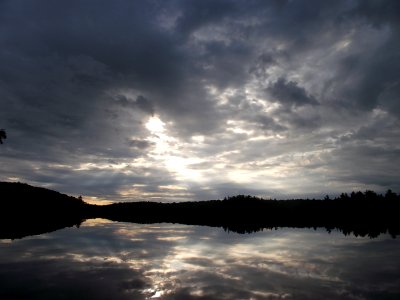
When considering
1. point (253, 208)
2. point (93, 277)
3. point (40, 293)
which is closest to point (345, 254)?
point (93, 277)

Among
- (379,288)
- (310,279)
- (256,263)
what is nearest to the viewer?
(379,288)

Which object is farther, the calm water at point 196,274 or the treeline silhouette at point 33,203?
the treeline silhouette at point 33,203

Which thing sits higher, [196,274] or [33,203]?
[33,203]

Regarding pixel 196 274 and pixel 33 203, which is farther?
pixel 33 203

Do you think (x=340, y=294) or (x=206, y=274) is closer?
(x=340, y=294)

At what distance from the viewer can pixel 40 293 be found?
48.3 feet

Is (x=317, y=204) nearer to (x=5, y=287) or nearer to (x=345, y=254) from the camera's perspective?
(x=345, y=254)

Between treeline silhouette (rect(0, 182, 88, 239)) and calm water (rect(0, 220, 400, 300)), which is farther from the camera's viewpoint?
treeline silhouette (rect(0, 182, 88, 239))

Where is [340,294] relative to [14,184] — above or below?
below

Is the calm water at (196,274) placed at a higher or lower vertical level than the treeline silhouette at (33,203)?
lower

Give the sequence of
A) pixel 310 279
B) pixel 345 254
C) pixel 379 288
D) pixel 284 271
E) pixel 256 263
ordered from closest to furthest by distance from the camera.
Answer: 1. pixel 379 288
2. pixel 310 279
3. pixel 284 271
4. pixel 256 263
5. pixel 345 254

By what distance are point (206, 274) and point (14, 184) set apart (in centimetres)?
16279

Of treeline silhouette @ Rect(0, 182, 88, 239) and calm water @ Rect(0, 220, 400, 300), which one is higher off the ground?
treeline silhouette @ Rect(0, 182, 88, 239)

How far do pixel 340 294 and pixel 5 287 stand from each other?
16.7 metres
